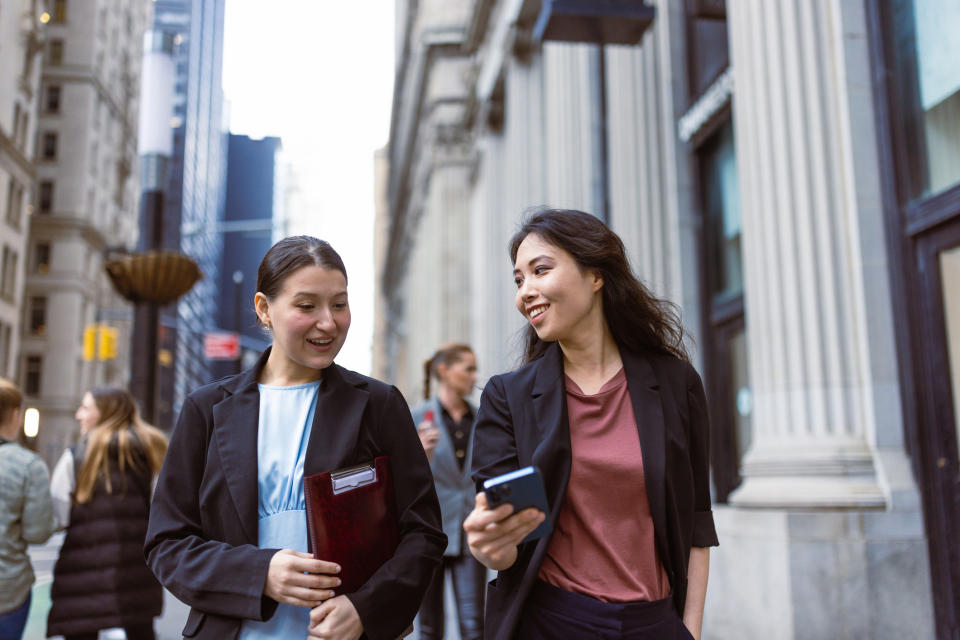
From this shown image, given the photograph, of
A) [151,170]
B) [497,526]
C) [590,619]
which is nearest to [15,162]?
[151,170]

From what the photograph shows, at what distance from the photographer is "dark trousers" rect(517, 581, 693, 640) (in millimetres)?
2582

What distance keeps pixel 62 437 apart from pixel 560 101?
2045 inches

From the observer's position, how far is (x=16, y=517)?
5355mm

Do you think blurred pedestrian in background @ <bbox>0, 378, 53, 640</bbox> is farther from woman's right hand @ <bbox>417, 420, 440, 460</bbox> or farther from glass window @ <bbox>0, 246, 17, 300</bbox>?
glass window @ <bbox>0, 246, 17, 300</bbox>

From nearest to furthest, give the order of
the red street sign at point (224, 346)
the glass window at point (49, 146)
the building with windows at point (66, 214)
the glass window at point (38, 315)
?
the red street sign at point (224, 346) < the building with windows at point (66, 214) < the glass window at point (38, 315) < the glass window at point (49, 146)

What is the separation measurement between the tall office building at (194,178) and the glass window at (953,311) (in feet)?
322

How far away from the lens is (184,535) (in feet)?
8.77

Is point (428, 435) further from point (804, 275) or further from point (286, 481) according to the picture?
point (286, 481)

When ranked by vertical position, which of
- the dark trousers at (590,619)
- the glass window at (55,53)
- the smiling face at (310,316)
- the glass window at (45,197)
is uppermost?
the glass window at (55,53)

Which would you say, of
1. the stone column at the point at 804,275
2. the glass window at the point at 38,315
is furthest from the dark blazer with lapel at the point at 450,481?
the glass window at the point at 38,315

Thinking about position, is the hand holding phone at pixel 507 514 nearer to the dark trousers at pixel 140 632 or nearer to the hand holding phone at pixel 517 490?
the hand holding phone at pixel 517 490

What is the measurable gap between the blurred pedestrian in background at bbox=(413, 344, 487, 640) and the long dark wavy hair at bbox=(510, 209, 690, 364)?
3.41 meters

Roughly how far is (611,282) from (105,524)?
4.57m

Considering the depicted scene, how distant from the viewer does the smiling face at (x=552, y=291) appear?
2.85 meters
